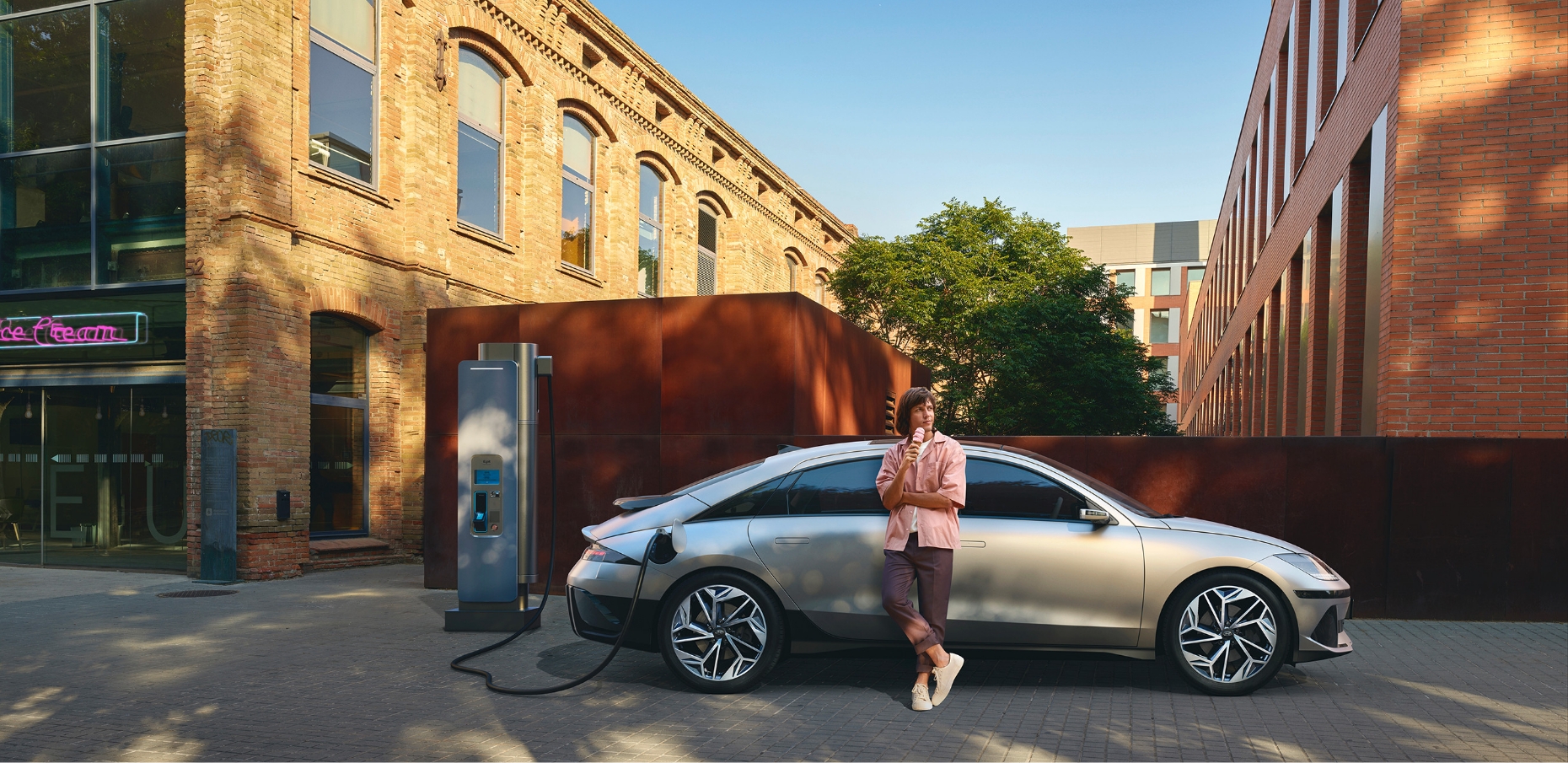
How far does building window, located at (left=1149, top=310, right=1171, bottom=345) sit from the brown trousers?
7015 cm

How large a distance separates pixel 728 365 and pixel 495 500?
2.88 metres

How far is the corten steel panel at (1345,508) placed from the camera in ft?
30.2

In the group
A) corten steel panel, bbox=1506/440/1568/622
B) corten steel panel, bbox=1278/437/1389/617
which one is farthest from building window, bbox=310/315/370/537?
corten steel panel, bbox=1506/440/1568/622

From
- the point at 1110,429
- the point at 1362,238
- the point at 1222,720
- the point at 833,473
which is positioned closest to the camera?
the point at 1222,720

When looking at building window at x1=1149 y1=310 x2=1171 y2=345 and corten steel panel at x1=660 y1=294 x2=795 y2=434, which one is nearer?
corten steel panel at x1=660 y1=294 x2=795 y2=434

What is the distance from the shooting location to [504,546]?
8.62 m

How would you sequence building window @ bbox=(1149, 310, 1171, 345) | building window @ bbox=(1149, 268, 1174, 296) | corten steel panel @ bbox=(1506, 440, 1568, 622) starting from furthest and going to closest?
building window @ bbox=(1149, 268, 1174, 296), building window @ bbox=(1149, 310, 1171, 345), corten steel panel @ bbox=(1506, 440, 1568, 622)

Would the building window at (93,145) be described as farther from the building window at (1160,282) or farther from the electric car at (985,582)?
the building window at (1160,282)

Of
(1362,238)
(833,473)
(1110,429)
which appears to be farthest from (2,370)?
(1110,429)

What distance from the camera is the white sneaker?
584cm

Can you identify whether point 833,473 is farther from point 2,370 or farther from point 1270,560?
point 2,370

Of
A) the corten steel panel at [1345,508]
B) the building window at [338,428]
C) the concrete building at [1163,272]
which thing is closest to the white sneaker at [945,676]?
the corten steel panel at [1345,508]

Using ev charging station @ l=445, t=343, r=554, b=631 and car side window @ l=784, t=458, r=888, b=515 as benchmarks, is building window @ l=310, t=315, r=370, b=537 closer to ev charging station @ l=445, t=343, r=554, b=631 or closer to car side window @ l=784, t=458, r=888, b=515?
ev charging station @ l=445, t=343, r=554, b=631

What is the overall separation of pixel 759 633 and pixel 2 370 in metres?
13.0
